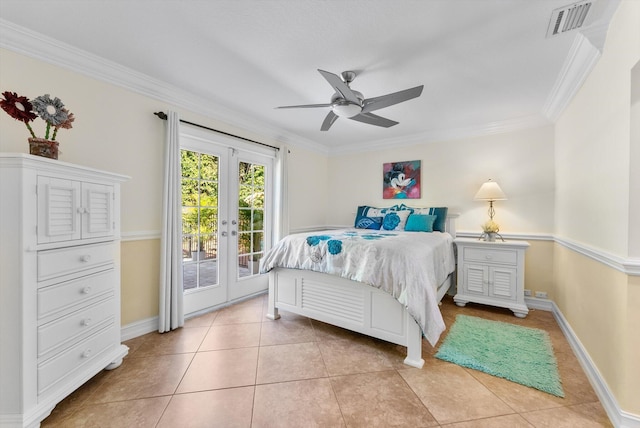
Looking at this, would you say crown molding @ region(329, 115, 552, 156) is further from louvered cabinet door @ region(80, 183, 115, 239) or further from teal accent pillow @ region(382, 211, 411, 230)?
louvered cabinet door @ region(80, 183, 115, 239)

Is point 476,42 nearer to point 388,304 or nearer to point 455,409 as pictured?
point 388,304

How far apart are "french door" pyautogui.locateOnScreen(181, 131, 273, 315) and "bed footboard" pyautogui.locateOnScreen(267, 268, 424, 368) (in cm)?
78

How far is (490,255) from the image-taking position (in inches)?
119

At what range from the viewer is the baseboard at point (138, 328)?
2.29m

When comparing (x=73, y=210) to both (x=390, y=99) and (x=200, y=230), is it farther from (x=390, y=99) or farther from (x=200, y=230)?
(x=390, y=99)

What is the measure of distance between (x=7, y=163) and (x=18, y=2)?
1.08 metres

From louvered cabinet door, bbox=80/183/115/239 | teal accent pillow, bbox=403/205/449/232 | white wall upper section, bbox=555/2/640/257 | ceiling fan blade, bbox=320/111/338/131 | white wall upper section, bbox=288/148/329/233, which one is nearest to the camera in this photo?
white wall upper section, bbox=555/2/640/257

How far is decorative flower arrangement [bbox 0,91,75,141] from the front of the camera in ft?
4.70

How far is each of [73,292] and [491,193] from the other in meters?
4.03

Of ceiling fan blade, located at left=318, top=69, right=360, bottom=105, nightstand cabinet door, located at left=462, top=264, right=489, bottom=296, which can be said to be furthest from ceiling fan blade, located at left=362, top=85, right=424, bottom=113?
nightstand cabinet door, located at left=462, top=264, right=489, bottom=296

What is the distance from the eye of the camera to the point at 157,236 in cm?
254

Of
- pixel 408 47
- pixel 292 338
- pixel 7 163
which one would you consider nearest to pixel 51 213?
pixel 7 163

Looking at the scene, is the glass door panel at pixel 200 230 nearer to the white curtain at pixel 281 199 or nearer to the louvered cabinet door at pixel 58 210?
the white curtain at pixel 281 199

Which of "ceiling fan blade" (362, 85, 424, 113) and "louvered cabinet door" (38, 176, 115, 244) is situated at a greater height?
"ceiling fan blade" (362, 85, 424, 113)
